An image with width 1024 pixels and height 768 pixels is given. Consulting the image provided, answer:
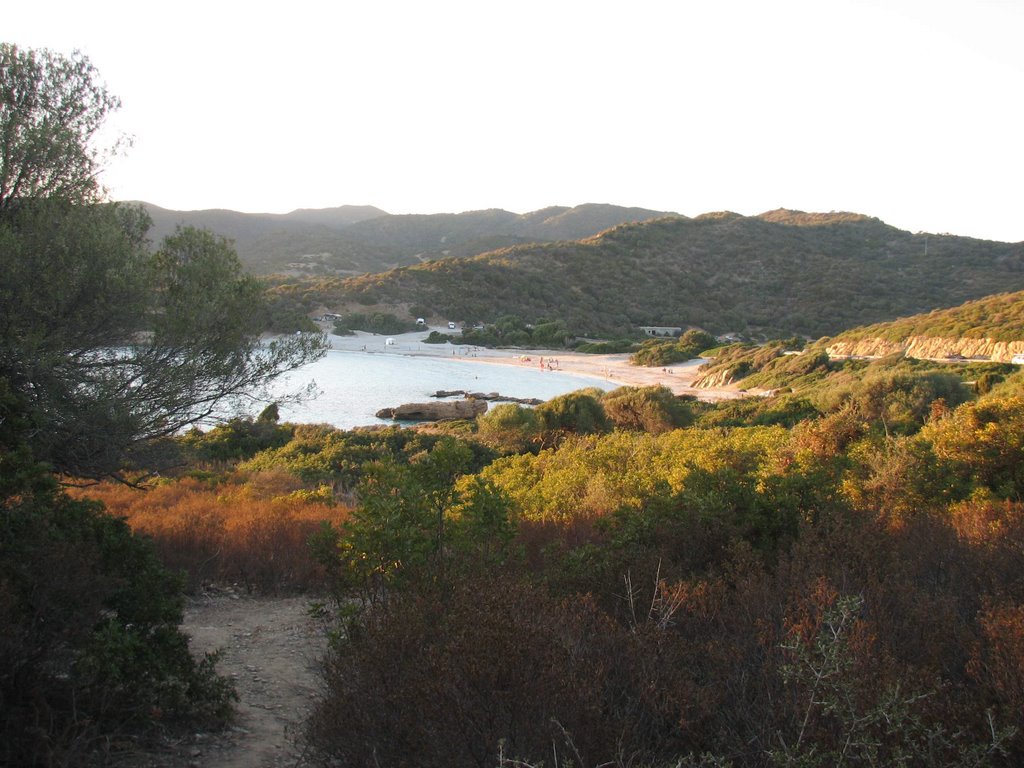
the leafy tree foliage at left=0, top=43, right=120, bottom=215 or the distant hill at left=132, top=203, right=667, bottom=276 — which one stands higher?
the distant hill at left=132, top=203, right=667, bottom=276

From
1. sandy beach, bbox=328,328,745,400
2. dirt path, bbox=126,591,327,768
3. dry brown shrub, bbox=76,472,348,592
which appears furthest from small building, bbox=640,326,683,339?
dirt path, bbox=126,591,327,768

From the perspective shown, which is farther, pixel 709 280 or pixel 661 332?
pixel 709 280

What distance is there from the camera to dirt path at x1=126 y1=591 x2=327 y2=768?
13.3 ft

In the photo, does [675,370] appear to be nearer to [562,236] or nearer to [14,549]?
[14,549]

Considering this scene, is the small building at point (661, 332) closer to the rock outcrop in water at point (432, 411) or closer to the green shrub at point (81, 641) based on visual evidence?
the rock outcrop in water at point (432, 411)

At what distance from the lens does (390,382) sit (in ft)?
143

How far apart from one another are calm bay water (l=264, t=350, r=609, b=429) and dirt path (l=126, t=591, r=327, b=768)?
2294 centimetres

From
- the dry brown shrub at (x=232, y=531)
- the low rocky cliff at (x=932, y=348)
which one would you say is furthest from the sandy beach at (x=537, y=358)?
the dry brown shrub at (x=232, y=531)

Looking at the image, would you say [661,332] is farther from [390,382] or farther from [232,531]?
[232,531]

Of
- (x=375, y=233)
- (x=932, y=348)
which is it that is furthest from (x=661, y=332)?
(x=375, y=233)

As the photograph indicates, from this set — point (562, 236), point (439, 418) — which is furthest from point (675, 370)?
point (562, 236)

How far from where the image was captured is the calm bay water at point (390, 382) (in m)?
33.9

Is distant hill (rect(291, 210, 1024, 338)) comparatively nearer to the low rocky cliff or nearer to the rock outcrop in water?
the low rocky cliff

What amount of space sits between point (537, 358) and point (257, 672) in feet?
187
